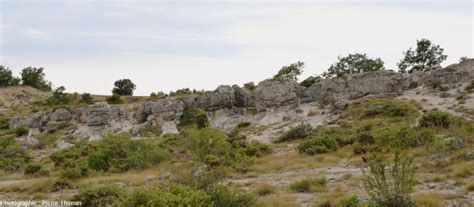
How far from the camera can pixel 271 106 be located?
48.9 meters

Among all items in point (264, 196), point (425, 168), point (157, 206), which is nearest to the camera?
point (157, 206)

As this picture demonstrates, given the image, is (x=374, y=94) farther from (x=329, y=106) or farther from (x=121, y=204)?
(x=121, y=204)

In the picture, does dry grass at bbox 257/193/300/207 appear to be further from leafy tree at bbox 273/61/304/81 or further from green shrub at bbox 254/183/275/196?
leafy tree at bbox 273/61/304/81

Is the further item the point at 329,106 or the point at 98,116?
the point at 98,116

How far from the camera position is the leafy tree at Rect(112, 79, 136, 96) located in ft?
254

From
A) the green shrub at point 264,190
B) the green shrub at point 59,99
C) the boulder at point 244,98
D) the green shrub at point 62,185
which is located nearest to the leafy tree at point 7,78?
the green shrub at point 59,99

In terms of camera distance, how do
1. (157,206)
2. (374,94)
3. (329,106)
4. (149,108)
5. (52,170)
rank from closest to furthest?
(157,206), (52,170), (329,106), (374,94), (149,108)

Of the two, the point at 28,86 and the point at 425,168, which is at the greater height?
the point at 28,86

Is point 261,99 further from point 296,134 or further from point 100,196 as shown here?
point 100,196

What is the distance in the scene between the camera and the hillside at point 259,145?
1419 cm

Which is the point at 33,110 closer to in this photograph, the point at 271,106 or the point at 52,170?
the point at 271,106

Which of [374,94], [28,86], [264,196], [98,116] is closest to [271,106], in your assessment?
[374,94]

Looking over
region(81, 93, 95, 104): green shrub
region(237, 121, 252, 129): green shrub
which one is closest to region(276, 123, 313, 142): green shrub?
region(237, 121, 252, 129): green shrub

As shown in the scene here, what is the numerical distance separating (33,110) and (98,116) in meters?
16.8
